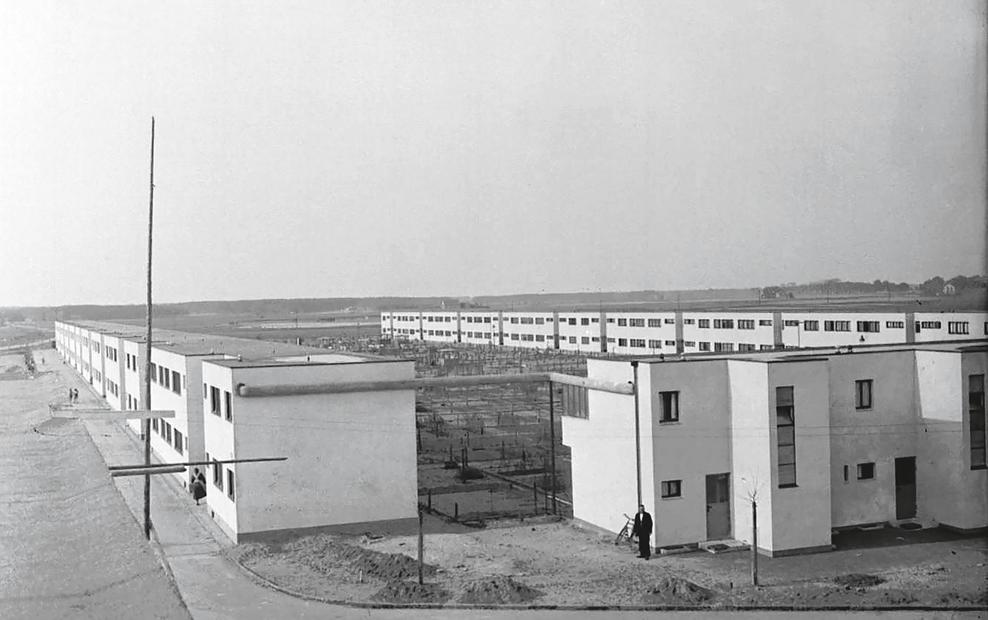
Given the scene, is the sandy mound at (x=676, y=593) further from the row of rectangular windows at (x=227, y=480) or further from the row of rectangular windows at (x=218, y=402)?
the row of rectangular windows at (x=218, y=402)

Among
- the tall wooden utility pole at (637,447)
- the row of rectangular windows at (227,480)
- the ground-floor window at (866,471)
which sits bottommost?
the row of rectangular windows at (227,480)

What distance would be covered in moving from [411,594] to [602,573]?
3720 mm

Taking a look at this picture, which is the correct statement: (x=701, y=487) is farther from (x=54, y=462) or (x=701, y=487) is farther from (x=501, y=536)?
(x=54, y=462)

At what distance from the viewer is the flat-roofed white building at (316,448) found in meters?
21.5

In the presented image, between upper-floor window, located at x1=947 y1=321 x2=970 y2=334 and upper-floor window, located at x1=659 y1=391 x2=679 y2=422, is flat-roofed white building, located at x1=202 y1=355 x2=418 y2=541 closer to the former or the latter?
upper-floor window, located at x1=659 y1=391 x2=679 y2=422

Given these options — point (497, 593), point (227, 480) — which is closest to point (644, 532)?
point (497, 593)

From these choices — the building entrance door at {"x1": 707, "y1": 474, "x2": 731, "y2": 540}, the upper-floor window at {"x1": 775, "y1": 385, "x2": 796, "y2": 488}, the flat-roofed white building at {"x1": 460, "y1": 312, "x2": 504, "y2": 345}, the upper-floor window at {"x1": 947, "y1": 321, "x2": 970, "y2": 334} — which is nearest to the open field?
the flat-roofed white building at {"x1": 460, "y1": 312, "x2": 504, "y2": 345}

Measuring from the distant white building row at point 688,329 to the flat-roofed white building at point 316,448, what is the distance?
30.2 feet

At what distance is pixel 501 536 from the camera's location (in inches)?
838

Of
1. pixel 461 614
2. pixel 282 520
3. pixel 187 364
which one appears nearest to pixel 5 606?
pixel 461 614

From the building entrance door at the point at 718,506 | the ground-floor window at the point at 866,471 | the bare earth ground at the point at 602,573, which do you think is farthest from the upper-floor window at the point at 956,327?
the building entrance door at the point at 718,506

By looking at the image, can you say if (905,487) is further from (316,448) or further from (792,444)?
(316,448)

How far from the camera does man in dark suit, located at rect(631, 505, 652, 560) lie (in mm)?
18656

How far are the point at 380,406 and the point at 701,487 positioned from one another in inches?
309
